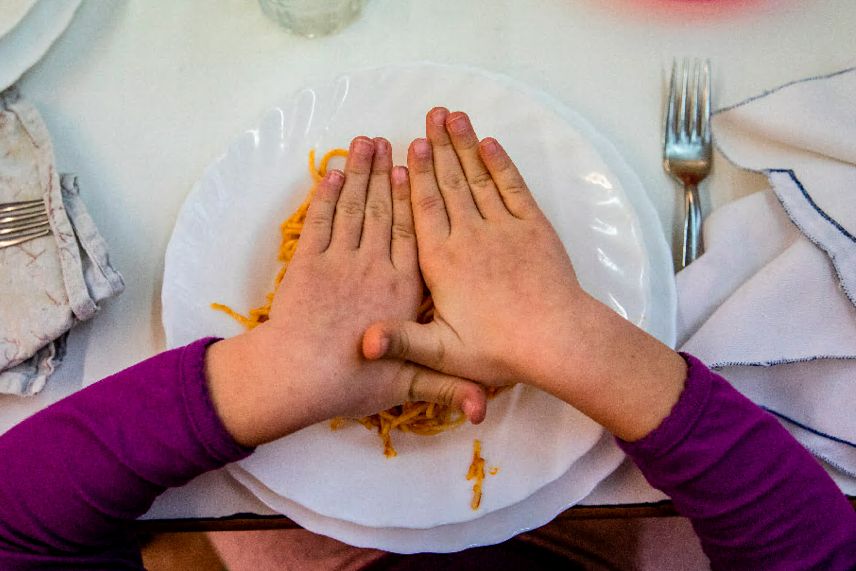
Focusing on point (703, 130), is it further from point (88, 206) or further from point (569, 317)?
point (88, 206)

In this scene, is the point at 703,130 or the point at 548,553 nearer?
the point at 703,130

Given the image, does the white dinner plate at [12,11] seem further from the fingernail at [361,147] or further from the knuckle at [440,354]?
the knuckle at [440,354]

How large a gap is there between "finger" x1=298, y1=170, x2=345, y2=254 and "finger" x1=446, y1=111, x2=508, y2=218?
112mm

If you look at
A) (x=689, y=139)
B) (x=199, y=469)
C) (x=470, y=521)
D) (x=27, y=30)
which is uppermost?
(x=27, y=30)

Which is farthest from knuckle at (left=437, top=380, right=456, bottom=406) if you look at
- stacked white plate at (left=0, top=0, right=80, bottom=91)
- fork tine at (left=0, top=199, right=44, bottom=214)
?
stacked white plate at (left=0, top=0, right=80, bottom=91)

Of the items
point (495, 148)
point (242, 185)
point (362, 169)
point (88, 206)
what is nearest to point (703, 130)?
point (495, 148)

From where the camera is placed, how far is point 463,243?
0.64 meters

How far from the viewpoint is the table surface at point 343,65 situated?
0.74 meters

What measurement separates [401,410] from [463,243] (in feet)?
0.51

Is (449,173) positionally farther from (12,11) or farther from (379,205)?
(12,11)

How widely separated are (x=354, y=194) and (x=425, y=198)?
66mm

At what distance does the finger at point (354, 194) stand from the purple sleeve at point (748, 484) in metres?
0.31

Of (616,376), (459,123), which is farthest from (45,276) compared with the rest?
(616,376)

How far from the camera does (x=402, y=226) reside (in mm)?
A: 666
